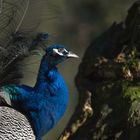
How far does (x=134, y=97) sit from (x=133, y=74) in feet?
1.02

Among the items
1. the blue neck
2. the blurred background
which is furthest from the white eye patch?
the blurred background

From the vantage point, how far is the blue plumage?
6781mm

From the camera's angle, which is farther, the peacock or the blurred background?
the blurred background

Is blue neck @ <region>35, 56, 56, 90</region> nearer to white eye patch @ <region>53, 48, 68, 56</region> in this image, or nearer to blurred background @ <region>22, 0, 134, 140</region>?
white eye patch @ <region>53, 48, 68, 56</region>

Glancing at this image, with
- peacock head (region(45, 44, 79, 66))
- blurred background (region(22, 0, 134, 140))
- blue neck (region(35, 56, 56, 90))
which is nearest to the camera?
peacock head (region(45, 44, 79, 66))

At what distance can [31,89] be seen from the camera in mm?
6895

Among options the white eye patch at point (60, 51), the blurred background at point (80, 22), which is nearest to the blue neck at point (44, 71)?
the white eye patch at point (60, 51)

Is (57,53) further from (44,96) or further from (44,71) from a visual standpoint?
(44,96)

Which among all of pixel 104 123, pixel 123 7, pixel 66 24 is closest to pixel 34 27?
pixel 104 123

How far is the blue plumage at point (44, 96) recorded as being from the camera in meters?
6.78

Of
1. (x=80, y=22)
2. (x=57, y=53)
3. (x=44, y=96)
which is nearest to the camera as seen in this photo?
(x=57, y=53)

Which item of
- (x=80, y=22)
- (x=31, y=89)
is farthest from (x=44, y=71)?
(x=80, y=22)

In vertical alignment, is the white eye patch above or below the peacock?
above

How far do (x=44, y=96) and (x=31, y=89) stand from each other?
0.45 ft
